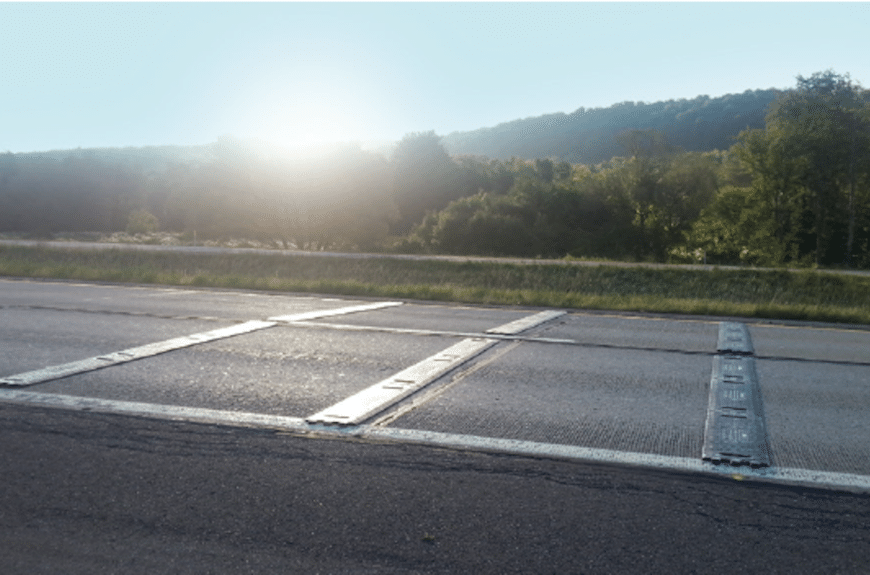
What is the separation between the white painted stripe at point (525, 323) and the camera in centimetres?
1128

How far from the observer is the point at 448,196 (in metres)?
89.2

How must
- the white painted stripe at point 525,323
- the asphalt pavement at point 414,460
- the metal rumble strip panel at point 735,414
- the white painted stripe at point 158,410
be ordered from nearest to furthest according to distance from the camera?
the asphalt pavement at point 414,460, the metal rumble strip panel at point 735,414, the white painted stripe at point 158,410, the white painted stripe at point 525,323

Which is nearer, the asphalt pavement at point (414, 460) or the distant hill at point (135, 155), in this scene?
the asphalt pavement at point (414, 460)

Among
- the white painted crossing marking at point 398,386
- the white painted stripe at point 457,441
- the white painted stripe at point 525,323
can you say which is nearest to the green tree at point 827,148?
the white painted stripe at point 525,323

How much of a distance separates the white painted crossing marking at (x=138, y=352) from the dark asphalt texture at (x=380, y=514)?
2.11 meters

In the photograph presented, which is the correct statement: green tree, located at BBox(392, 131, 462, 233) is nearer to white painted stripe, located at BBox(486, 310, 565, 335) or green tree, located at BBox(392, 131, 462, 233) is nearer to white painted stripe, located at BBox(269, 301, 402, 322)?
white painted stripe, located at BBox(269, 301, 402, 322)

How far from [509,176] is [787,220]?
1865 inches

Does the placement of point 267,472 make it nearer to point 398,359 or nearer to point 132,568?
point 132,568

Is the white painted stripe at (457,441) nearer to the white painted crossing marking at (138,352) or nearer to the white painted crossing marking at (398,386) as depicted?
the white painted crossing marking at (398,386)

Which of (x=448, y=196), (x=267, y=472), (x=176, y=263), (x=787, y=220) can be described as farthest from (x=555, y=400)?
(x=448, y=196)

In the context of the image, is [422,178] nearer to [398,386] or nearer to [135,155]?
[398,386]

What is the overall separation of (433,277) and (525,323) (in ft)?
67.7

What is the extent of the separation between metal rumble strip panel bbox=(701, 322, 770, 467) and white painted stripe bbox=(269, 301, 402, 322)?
6.16 meters

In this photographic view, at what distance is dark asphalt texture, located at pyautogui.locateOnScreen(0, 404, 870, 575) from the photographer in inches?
155
